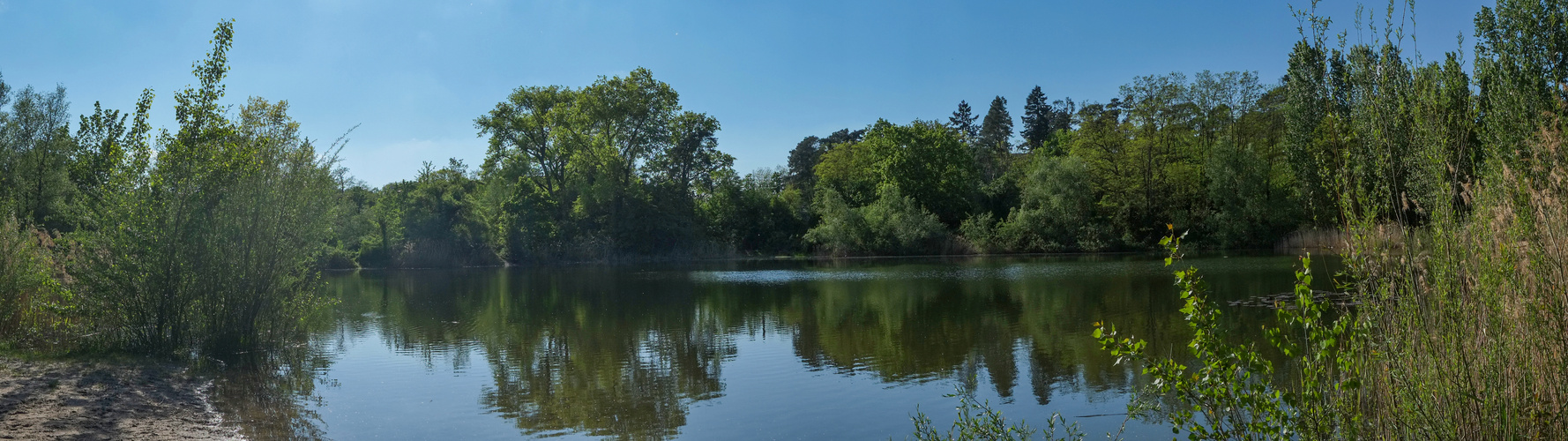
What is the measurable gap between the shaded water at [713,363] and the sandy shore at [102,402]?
0.42 meters

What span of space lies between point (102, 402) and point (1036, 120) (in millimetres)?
78964

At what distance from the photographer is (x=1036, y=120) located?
80.9 m

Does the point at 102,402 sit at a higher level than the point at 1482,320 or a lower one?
lower

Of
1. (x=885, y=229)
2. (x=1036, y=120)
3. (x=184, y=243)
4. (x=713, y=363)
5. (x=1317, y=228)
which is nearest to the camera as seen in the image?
(x=1317, y=228)

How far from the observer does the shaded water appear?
8852 mm

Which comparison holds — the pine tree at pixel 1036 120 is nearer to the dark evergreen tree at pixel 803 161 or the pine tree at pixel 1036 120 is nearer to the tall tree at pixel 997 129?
the tall tree at pixel 997 129

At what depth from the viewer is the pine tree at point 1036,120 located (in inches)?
3159

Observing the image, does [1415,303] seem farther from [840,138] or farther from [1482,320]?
[840,138]

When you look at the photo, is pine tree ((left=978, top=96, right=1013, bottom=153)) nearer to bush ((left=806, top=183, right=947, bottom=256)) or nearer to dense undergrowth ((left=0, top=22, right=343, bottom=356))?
bush ((left=806, top=183, right=947, bottom=256))

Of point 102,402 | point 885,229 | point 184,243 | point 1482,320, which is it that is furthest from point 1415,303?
point 885,229

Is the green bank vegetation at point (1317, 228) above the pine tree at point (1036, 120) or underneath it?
underneath

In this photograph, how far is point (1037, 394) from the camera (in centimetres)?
961

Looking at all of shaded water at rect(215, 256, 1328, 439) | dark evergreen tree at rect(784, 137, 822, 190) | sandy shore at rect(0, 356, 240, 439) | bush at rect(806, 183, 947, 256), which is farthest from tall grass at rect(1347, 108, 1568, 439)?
dark evergreen tree at rect(784, 137, 822, 190)

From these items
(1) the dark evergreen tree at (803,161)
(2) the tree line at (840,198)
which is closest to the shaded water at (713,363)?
(2) the tree line at (840,198)
